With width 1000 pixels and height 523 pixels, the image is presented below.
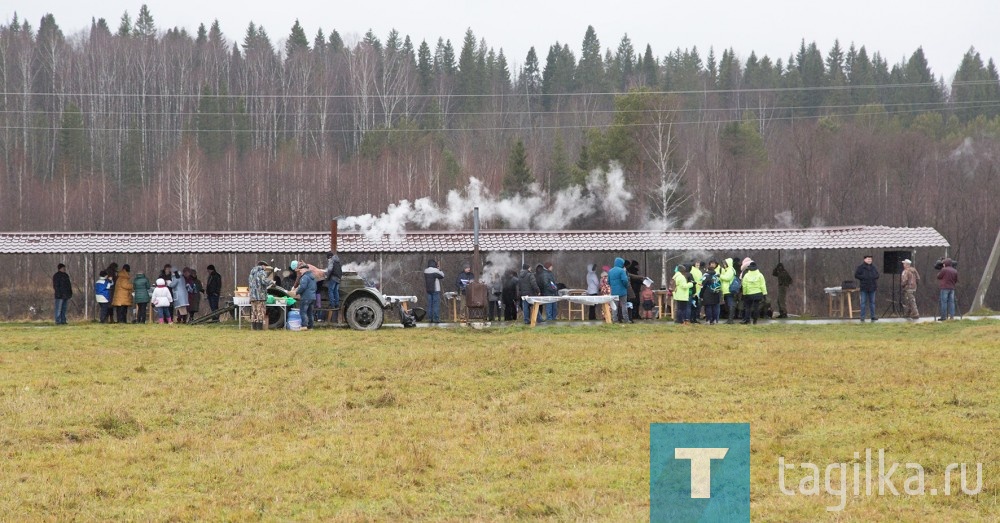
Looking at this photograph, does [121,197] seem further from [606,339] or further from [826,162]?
[606,339]

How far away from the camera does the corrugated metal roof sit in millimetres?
29797

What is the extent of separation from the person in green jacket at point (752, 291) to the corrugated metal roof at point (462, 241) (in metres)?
4.15

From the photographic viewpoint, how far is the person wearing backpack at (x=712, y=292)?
26.3 metres

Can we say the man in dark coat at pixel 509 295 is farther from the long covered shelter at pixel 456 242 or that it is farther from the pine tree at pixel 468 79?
the pine tree at pixel 468 79

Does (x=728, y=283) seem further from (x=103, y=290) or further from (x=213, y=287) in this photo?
(x=103, y=290)

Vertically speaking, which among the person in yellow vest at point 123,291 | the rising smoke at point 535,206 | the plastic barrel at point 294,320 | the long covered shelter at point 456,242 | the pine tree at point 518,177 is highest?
the pine tree at point 518,177

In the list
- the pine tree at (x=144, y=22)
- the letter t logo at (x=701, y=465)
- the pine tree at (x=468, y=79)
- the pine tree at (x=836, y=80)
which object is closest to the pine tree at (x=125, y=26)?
the pine tree at (x=144, y=22)

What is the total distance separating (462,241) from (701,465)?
20.0 m

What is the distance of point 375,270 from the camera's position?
115 ft

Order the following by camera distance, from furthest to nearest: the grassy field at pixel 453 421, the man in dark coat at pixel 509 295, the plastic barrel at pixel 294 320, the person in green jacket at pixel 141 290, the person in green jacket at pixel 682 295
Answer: the man in dark coat at pixel 509 295
the person in green jacket at pixel 141 290
the person in green jacket at pixel 682 295
the plastic barrel at pixel 294 320
the grassy field at pixel 453 421

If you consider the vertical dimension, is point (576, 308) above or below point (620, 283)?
below

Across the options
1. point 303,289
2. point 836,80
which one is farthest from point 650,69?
point 303,289

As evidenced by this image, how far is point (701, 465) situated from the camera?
1077 centimetres

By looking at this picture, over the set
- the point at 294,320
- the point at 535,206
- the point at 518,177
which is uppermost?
the point at 518,177
